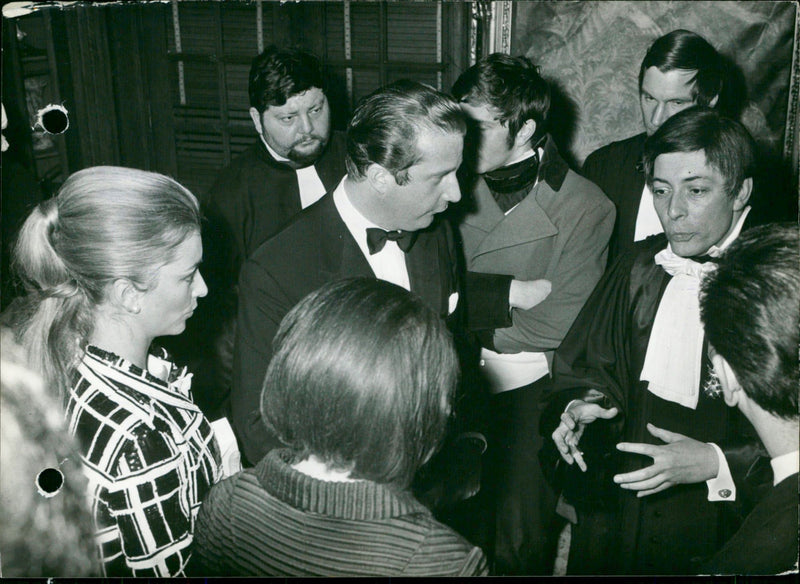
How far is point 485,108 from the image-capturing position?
1.78 m

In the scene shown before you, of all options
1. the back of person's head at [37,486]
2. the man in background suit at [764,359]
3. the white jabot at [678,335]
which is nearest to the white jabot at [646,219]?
the white jabot at [678,335]

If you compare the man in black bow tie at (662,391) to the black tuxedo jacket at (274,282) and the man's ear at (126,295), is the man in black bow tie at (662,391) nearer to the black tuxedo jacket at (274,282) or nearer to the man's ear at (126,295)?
the black tuxedo jacket at (274,282)

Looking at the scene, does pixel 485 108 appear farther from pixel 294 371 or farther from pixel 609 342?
pixel 294 371

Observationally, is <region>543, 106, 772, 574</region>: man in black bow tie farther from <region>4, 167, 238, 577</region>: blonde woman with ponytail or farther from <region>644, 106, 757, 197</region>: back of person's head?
<region>4, 167, 238, 577</region>: blonde woman with ponytail

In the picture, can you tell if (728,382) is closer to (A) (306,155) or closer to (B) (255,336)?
(B) (255,336)

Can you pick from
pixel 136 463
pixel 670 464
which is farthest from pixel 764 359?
pixel 136 463

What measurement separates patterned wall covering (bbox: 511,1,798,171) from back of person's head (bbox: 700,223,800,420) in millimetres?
416

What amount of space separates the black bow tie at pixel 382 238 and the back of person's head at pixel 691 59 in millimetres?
827

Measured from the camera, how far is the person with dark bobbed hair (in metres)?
0.94

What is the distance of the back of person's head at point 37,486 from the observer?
4.38 feet

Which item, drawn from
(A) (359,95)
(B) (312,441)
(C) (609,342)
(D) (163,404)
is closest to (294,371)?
(B) (312,441)

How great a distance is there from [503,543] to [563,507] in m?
0.21

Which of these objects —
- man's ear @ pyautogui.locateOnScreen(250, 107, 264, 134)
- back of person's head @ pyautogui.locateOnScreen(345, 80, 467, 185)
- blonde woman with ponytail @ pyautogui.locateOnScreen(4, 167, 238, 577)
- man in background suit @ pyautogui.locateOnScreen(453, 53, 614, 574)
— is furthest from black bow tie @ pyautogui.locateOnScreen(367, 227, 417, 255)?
man's ear @ pyautogui.locateOnScreen(250, 107, 264, 134)

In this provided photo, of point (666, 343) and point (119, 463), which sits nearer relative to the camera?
point (119, 463)
